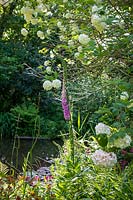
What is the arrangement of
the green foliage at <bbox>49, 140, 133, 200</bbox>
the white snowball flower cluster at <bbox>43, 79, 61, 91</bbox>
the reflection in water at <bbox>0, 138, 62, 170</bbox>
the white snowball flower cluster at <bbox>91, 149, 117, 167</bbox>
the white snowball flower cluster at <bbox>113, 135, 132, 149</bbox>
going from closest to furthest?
the white snowball flower cluster at <bbox>113, 135, 132, 149</bbox>, the white snowball flower cluster at <bbox>91, 149, 117, 167</bbox>, the green foliage at <bbox>49, 140, 133, 200</bbox>, the white snowball flower cluster at <bbox>43, 79, 61, 91</bbox>, the reflection in water at <bbox>0, 138, 62, 170</bbox>

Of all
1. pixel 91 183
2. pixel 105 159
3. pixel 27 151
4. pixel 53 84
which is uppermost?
pixel 53 84

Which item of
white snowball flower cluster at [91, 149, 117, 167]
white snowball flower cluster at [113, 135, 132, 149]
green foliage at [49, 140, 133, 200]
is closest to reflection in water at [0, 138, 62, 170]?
green foliage at [49, 140, 133, 200]

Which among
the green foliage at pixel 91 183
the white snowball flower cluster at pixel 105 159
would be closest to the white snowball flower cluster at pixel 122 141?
the white snowball flower cluster at pixel 105 159

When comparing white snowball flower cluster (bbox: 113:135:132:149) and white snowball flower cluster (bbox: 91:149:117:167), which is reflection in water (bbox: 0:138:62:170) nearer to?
white snowball flower cluster (bbox: 91:149:117:167)

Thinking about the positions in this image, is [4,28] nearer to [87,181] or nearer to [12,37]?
[12,37]

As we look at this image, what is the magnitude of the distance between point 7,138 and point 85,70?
374cm

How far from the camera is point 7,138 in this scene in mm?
6918

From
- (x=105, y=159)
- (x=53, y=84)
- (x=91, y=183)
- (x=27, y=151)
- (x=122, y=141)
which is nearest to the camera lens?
(x=122, y=141)

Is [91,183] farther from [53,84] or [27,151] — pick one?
[27,151]

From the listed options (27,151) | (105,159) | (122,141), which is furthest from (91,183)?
(27,151)

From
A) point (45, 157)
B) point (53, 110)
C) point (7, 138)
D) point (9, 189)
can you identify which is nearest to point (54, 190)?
point (9, 189)

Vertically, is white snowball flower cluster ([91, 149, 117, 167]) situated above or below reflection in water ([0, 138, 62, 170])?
below

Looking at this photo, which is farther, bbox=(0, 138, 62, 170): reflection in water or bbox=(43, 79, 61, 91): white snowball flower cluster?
bbox=(0, 138, 62, 170): reflection in water

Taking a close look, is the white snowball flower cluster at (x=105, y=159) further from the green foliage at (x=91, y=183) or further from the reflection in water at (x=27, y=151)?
the reflection in water at (x=27, y=151)
